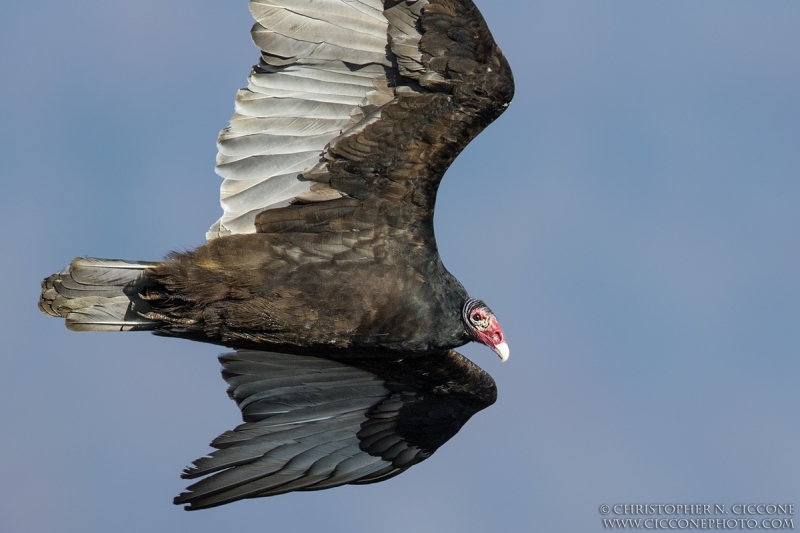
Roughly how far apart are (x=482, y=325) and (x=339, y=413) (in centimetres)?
202

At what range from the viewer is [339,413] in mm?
10367

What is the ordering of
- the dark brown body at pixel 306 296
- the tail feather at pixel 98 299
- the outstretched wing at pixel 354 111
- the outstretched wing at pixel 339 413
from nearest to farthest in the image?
the outstretched wing at pixel 354 111
the dark brown body at pixel 306 296
the tail feather at pixel 98 299
the outstretched wing at pixel 339 413

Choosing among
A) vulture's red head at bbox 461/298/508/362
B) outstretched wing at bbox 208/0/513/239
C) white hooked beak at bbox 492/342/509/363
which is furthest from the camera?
white hooked beak at bbox 492/342/509/363

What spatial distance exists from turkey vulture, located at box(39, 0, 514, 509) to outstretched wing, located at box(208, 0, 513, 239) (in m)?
0.01

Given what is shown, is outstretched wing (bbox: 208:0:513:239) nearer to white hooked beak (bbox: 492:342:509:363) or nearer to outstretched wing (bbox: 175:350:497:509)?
white hooked beak (bbox: 492:342:509:363)

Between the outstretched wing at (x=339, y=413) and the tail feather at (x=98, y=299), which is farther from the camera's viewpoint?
the outstretched wing at (x=339, y=413)

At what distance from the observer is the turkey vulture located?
832 cm

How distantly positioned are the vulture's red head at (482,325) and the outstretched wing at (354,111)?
79 cm

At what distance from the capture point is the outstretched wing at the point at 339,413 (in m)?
9.91

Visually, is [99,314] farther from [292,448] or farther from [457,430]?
[457,430]

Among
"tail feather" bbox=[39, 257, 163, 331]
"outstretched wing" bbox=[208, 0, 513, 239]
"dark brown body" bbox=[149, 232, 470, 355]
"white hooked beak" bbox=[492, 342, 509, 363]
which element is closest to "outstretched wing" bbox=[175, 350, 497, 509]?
"white hooked beak" bbox=[492, 342, 509, 363]

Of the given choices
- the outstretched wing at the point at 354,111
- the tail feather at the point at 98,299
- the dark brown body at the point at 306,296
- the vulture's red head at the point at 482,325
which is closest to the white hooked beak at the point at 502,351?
the vulture's red head at the point at 482,325

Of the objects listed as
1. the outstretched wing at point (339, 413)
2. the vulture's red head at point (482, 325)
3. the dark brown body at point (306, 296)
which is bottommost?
the outstretched wing at point (339, 413)

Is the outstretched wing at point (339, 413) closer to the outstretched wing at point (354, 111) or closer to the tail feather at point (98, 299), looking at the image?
the tail feather at point (98, 299)
